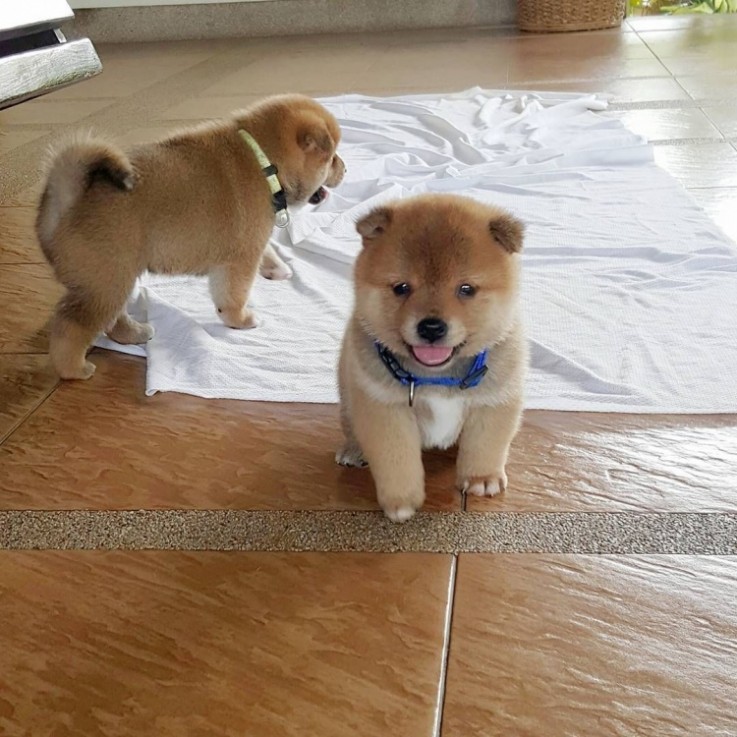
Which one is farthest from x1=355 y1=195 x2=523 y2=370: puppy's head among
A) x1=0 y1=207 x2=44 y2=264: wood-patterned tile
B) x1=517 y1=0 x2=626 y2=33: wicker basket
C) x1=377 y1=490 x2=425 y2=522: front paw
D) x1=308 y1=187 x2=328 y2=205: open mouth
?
x1=517 y1=0 x2=626 y2=33: wicker basket

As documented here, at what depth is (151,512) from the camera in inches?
60.1

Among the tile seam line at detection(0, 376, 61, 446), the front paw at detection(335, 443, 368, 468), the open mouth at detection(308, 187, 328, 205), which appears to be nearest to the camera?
the front paw at detection(335, 443, 368, 468)

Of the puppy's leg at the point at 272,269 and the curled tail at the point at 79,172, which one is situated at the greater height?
the curled tail at the point at 79,172

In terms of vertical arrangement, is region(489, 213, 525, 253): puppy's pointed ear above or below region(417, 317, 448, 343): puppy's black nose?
above

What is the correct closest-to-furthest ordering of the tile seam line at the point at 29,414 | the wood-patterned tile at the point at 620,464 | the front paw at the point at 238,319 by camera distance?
the wood-patterned tile at the point at 620,464
the tile seam line at the point at 29,414
the front paw at the point at 238,319

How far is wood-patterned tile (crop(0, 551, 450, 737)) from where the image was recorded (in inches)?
43.6

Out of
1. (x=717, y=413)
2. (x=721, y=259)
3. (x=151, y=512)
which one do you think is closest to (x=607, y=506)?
(x=717, y=413)

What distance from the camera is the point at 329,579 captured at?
1.33 m

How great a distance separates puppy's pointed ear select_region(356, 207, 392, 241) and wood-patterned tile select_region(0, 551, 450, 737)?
536 millimetres

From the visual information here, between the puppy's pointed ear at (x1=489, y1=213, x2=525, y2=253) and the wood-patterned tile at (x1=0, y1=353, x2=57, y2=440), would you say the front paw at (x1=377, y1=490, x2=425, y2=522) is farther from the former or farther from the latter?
the wood-patterned tile at (x1=0, y1=353, x2=57, y2=440)

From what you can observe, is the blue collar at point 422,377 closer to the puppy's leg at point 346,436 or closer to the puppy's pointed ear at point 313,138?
the puppy's leg at point 346,436

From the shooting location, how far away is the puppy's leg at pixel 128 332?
83.5 inches

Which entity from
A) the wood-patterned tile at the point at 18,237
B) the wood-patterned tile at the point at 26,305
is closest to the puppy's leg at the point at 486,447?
the wood-patterned tile at the point at 26,305

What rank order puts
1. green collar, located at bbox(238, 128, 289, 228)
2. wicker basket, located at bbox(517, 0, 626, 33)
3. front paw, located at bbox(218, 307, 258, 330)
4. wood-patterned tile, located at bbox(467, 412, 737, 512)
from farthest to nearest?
1. wicker basket, located at bbox(517, 0, 626, 33)
2. front paw, located at bbox(218, 307, 258, 330)
3. green collar, located at bbox(238, 128, 289, 228)
4. wood-patterned tile, located at bbox(467, 412, 737, 512)
